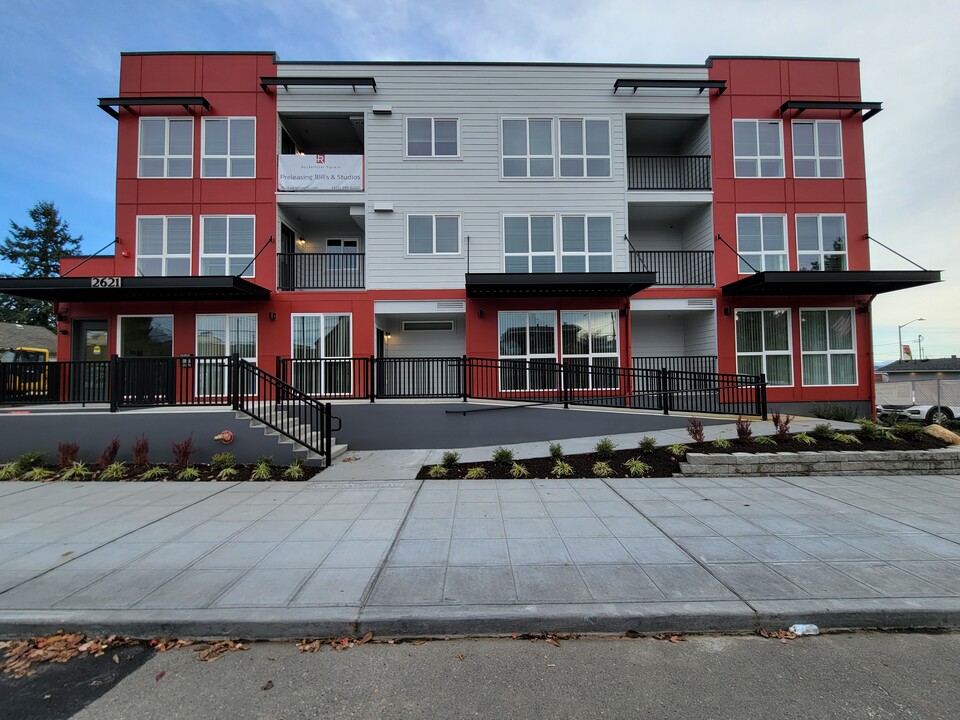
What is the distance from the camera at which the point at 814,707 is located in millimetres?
2520

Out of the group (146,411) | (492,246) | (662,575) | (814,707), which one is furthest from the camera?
(492,246)

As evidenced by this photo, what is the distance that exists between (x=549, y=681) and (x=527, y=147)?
14945 millimetres

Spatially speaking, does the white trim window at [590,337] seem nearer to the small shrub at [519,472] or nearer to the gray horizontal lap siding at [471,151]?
the gray horizontal lap siding at [471,151]

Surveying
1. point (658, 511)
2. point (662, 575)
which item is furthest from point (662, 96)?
point (662, 575)

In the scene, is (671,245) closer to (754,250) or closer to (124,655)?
(754,250)

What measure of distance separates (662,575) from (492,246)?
459 inches

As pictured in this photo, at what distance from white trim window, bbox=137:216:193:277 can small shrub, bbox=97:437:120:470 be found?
711 cm

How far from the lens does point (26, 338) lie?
27.4m

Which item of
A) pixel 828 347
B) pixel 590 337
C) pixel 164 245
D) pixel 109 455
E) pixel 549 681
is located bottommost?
pixel 549 681

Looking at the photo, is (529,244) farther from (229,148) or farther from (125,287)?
(125,287)

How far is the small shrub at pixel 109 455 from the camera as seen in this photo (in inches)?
319

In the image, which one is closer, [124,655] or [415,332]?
[124,655]

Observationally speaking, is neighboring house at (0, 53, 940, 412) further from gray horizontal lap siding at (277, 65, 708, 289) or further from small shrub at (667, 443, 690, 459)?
small shrub at (667, 443, 690, 459)

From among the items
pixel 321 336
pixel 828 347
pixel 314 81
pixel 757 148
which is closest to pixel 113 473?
pixel 321 336
